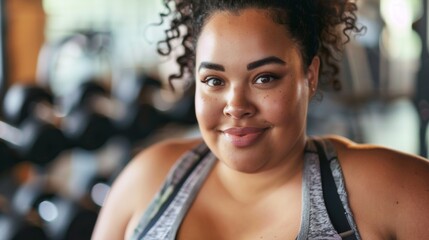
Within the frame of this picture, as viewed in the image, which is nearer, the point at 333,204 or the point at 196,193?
the point at 333,204

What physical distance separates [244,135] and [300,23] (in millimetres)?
238

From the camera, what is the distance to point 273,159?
4.10 feet

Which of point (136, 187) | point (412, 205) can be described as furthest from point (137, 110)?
point (412, 205)

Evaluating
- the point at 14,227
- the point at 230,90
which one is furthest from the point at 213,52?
the point at 14,227

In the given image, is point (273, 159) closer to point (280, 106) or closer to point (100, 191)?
point (280, 106)

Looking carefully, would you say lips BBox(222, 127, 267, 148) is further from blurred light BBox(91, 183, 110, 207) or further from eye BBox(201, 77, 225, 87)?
blurred light BBox(91, 183, 110, 207)

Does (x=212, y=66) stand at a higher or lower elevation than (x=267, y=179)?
higher

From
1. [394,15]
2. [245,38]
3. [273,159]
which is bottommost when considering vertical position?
[273,159]

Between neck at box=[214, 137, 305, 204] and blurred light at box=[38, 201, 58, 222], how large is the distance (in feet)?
3.71

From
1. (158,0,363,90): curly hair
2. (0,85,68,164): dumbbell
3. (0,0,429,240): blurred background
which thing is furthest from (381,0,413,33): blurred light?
(158,0,363,90): curly hair

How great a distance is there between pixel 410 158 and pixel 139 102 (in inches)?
65.3

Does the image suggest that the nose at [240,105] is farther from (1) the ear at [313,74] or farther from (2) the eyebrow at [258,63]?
(1) the ear at [313,74]

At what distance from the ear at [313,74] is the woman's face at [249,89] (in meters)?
0.03

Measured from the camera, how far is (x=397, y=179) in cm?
120
